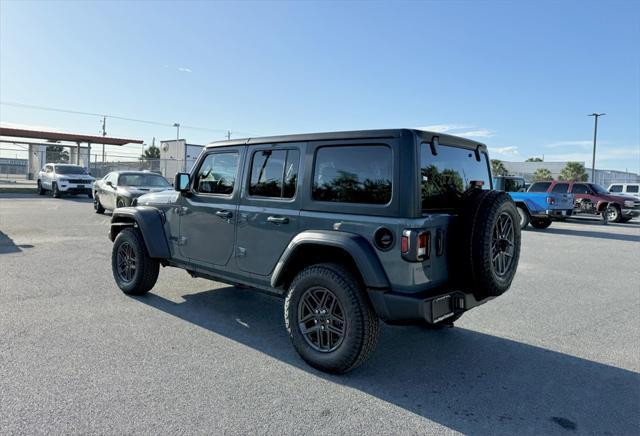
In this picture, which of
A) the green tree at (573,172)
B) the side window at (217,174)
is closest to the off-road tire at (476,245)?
the side window at (217,174)

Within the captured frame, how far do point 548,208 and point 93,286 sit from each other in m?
14.6

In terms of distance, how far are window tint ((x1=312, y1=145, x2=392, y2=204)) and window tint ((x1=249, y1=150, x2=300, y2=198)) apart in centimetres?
29

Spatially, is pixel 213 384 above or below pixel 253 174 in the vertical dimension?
below

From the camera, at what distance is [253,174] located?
451cm

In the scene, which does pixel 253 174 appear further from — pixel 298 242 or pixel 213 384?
pixel 213 384

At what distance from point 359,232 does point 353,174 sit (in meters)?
0.51

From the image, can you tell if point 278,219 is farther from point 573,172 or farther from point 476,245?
point 573,172

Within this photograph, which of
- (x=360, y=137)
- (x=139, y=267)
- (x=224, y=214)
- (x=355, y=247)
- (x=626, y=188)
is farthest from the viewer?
(x=626, y=188)

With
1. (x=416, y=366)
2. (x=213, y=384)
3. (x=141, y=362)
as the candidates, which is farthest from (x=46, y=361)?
(x=416, y=366)

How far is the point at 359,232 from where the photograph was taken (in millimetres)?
3529

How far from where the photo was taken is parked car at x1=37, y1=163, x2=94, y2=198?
2256 cm

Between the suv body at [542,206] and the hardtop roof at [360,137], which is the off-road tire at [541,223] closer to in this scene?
the suv body at [542,206]

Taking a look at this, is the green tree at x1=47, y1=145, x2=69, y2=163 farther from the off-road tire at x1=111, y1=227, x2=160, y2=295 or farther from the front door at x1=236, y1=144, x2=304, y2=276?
the front door at x1=236, y1=144, x2=304, y2=276

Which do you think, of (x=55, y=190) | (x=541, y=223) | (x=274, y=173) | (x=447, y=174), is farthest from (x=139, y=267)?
(x=55, y=190)
